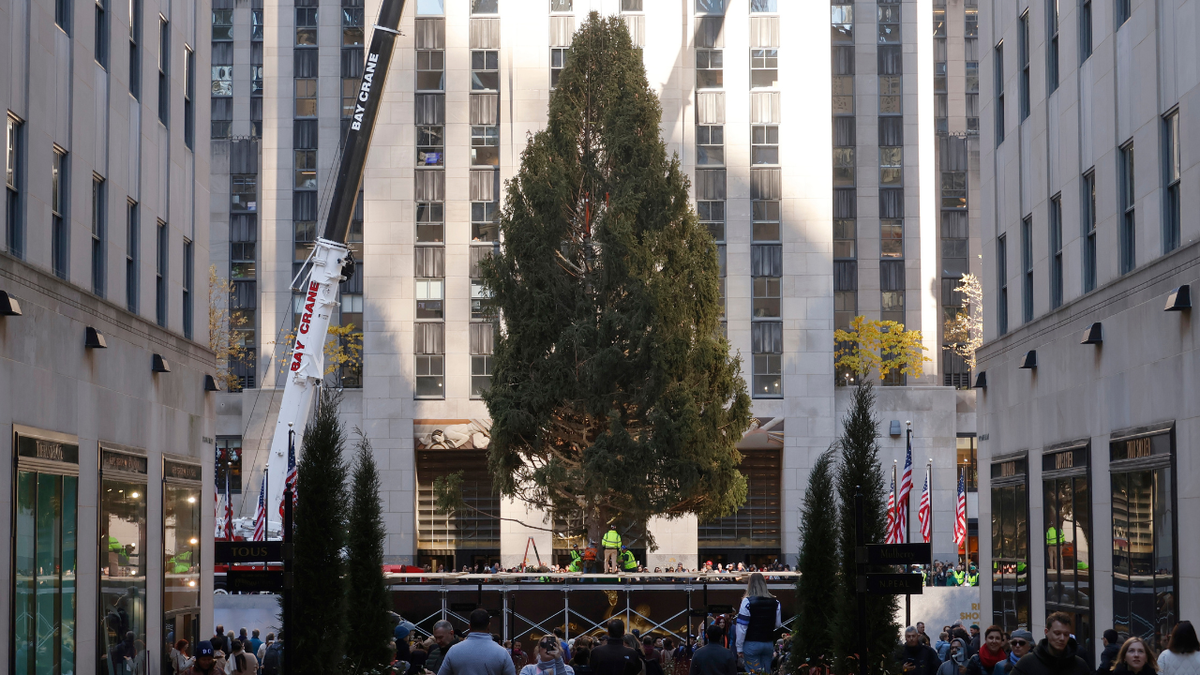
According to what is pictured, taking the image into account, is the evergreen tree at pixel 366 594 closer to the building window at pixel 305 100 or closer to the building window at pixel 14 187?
the building window at pixel 14 187

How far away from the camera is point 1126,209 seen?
883 inches

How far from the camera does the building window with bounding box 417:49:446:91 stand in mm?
61312

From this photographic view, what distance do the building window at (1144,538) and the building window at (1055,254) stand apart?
446 centimetres

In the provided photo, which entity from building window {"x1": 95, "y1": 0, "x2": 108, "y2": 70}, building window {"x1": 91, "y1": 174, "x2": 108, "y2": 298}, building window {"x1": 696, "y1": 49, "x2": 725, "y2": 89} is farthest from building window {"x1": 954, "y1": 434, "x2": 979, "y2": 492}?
building window {"x1": 95, "y1": 0, "x2": 108, "y2": 70}

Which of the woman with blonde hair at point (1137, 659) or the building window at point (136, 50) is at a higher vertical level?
the building window at point (136, 50)

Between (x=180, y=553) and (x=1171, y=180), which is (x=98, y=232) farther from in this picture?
(x=1171, y=180)

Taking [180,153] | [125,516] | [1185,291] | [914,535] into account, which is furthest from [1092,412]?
[914,535]

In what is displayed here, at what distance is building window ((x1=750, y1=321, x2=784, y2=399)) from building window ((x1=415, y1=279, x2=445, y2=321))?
13.2 metres

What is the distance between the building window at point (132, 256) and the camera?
1040 inches

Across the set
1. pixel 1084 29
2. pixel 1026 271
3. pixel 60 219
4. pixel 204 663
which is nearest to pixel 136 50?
pixel 60 219

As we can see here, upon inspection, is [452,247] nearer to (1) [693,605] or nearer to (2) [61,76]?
(1) [693,605]

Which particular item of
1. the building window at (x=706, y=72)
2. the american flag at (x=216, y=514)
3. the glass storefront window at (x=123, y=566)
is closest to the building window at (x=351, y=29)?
the building window at (x=706, y=72)

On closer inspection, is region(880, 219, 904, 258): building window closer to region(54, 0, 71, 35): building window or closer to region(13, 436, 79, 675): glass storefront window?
region(54, 0, 71, 35): building window

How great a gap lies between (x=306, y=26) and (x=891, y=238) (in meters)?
33.6
